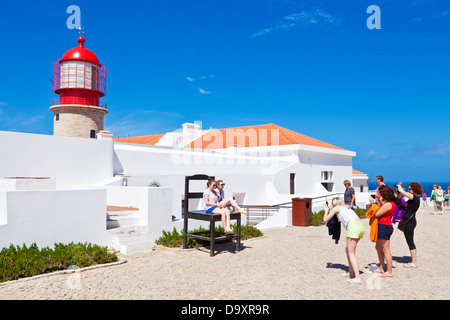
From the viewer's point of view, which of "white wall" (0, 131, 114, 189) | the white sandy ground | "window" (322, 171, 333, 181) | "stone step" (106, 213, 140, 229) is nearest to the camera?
the white sandy ground

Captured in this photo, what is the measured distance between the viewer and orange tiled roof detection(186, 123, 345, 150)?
3120 cm

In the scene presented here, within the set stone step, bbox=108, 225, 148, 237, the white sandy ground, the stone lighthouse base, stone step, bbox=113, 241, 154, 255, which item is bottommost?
the white sandy ground

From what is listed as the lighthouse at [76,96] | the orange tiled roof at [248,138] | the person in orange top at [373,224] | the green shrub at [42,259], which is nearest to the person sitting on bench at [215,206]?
the green shrub at [42,259]

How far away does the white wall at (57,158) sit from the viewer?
12.1 metres

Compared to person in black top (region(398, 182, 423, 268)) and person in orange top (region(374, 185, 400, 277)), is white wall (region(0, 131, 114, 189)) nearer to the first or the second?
person in orange top (region(374, 185, 400, 277))

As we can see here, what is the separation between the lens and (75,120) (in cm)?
2034

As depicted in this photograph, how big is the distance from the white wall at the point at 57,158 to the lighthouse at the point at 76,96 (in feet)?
20.8

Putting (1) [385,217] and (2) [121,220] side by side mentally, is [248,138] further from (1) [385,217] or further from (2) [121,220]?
(1) [385,217]

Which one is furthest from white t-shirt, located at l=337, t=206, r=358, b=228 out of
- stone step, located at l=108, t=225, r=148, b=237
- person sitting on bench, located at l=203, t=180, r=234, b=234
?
stone step, located at l=108, t=225, r=148, b=237

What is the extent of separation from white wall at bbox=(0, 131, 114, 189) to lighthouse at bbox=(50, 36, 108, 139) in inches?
249

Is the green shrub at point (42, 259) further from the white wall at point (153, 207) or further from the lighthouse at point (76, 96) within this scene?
the lighthouse at point (76, 96)

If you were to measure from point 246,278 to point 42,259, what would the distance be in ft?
12.3

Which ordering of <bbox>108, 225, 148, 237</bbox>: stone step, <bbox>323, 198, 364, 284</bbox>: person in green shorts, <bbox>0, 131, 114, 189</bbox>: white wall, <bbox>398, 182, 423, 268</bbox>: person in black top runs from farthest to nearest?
<bbox>0, 131, 114, 189</bbox>: white wall, <bbox>108, 225, 148, 237</bbox>: stone step, <bbox>398, 182, 423, 268</bbox>: person in black top, <bbox>323, 198, 364, 284</bbox>: person in green shorts

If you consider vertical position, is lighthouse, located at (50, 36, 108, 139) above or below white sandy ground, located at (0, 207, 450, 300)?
above
